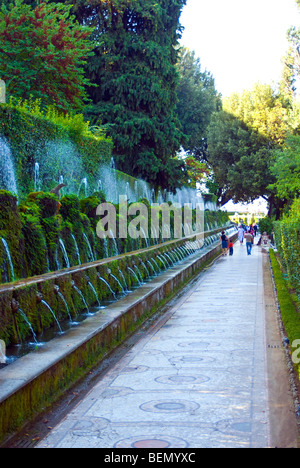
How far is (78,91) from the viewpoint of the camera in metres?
23.6

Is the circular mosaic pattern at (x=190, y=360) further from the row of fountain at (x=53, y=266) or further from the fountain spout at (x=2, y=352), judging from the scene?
the fountain spout at (x=2, y=352)

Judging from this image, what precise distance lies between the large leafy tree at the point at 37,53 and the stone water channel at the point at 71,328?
37.7 feet

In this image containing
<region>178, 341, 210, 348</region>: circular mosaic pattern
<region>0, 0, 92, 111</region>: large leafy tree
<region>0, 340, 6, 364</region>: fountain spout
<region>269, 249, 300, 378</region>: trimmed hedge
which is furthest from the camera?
<region>0, 0, 92, 111</region>: large leafy tree

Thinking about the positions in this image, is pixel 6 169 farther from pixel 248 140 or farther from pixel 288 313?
pixel 248 140

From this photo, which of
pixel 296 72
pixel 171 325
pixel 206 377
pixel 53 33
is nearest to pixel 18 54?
pixel 53 33

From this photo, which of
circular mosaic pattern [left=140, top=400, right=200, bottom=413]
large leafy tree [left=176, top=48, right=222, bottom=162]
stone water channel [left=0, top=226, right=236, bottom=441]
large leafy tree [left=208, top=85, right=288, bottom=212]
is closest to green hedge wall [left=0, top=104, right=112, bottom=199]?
stone water channel [left=0, top=226, right=236, bottom=441]

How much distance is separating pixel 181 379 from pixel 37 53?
17.8m

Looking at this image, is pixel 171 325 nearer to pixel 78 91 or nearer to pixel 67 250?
pixel 67 250

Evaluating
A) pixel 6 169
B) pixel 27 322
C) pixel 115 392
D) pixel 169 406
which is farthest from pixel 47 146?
pixel 169 406

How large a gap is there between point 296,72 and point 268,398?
3889 cm

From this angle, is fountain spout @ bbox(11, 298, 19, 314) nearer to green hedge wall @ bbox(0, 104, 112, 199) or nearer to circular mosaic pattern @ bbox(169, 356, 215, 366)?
circular mosaic pattern @ bbox(169, 356, 215, 366)

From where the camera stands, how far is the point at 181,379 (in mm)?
5672

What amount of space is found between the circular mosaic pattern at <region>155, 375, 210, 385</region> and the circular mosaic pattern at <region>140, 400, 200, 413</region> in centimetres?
59

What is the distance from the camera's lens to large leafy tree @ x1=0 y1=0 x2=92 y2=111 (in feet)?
67.3
